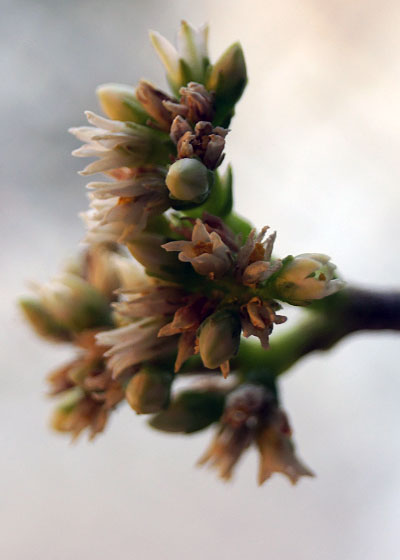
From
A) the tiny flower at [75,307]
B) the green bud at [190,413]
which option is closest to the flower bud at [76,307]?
the tiny flower at [75,307]

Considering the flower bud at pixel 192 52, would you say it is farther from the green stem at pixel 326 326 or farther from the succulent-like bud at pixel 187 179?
→ the green stem at pixel 326 326

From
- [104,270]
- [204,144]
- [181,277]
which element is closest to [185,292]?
[181,277]

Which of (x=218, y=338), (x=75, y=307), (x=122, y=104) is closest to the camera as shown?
(x=218, y=338)

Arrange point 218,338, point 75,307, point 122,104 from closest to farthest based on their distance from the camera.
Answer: point 218,338 → point 122,104 → point 75,307

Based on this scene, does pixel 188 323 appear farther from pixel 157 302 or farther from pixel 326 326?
pixel 326 326

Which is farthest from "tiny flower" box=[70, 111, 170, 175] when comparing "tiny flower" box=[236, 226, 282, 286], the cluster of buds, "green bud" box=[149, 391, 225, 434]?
"green bud" box=[149, 391, 225, 434]

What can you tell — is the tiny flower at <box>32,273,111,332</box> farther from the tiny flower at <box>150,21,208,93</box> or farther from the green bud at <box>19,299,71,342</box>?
the tiny flower at <box>150,21,208,93</box>
